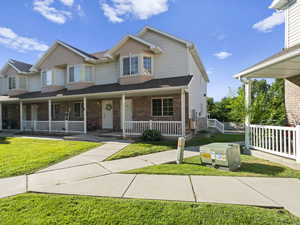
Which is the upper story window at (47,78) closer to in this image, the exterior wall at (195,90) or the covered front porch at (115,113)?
the covered front porch at (115,113)

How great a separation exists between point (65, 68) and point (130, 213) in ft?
54.0

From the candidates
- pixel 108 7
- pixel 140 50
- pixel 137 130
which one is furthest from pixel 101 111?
pixel 108 7

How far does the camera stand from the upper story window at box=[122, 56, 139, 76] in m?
12.4

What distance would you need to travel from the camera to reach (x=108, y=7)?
11.2 m

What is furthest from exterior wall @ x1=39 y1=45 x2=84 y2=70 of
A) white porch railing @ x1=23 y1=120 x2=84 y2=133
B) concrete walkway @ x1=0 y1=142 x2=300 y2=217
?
concrete walkway @ x1=0 y1=142 x2=300 y2=217

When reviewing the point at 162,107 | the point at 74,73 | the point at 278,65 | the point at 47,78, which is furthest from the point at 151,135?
the point at 47,78

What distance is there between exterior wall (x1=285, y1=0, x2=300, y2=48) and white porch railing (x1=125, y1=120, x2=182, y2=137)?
659 cm

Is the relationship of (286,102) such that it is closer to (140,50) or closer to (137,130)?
(137,130)

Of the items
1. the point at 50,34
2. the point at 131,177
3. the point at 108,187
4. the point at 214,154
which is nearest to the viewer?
the point at 108,187

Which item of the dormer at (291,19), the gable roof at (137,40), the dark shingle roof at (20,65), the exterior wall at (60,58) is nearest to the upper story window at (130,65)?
the gable roof at (137,40)

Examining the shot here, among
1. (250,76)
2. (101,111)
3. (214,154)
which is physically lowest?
(214,154)

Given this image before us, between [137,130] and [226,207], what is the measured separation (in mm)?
8778

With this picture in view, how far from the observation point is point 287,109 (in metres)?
7.63

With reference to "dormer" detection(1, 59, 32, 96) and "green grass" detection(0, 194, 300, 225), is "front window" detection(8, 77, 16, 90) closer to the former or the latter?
"dormer" detection(1, 59, 32, 96)
